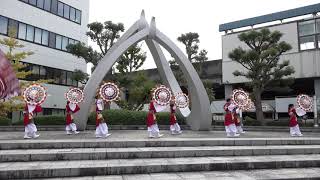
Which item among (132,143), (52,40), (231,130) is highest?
(52,40)

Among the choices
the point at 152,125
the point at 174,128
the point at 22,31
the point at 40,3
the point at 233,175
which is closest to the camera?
the point at 233,175

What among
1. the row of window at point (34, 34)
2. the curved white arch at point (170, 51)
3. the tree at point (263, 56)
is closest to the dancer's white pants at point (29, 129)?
the curved white arch at point (170, 51)

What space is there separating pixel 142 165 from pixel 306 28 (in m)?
28.5

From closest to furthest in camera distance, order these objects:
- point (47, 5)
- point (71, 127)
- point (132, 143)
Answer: point (132, 143) < point (71, 127) < point (47, 5)

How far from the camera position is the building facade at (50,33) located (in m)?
29.9

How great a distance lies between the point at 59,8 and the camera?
34.7 metres

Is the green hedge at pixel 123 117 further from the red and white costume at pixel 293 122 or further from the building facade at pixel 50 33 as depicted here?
the building facade at pixel 50 33

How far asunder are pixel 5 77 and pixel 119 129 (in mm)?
12964

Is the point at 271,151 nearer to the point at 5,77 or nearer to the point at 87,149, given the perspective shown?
the point at 87,149

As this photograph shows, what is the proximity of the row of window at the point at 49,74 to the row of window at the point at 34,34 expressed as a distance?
224 centimetres

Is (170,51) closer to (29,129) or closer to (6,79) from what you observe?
(29,129)

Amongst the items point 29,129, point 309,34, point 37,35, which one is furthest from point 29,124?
point 309,34

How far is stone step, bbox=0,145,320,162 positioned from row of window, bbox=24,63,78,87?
68.8 feet

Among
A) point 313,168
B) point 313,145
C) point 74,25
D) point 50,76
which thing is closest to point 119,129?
point 313,145
